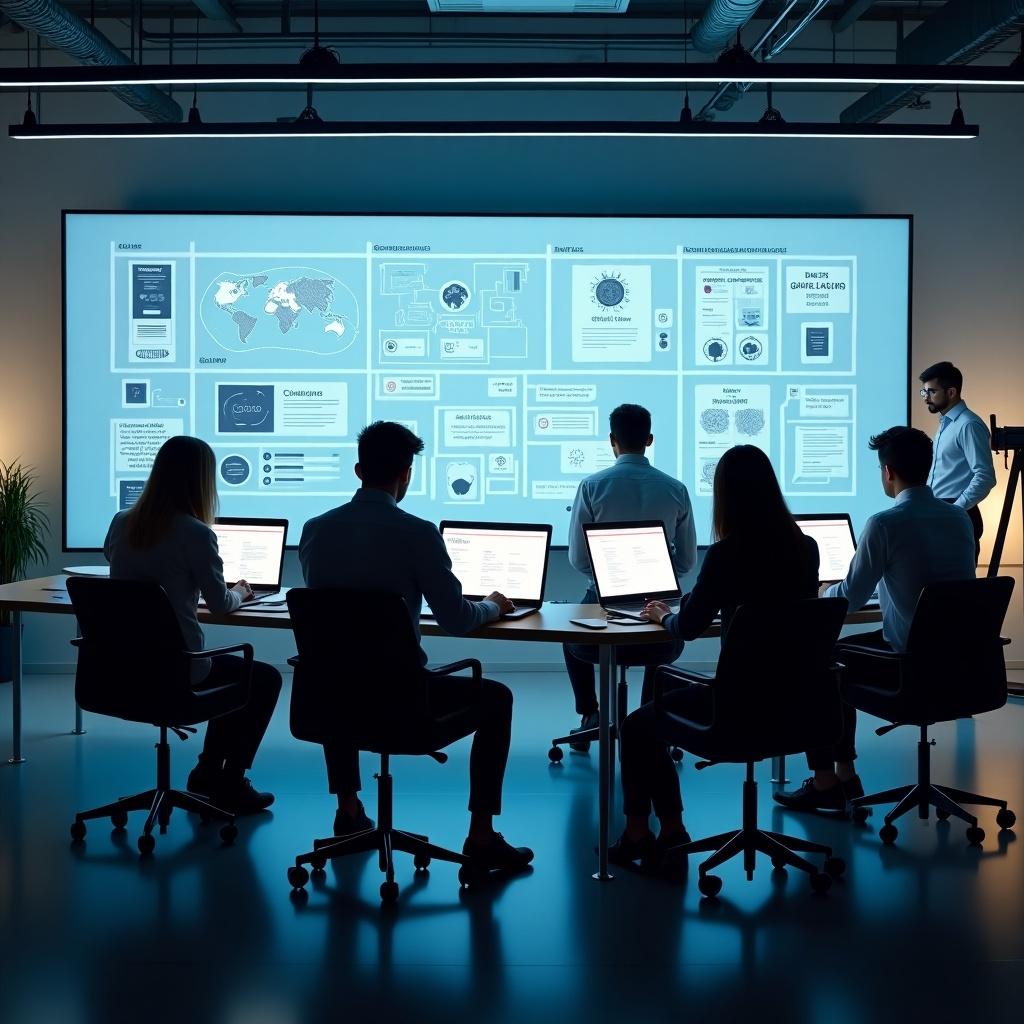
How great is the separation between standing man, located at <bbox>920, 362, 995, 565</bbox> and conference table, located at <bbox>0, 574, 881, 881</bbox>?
2053 millimetres

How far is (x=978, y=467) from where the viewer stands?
5871 mm

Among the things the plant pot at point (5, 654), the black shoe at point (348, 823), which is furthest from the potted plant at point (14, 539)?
the black shoe at point (348, 823)

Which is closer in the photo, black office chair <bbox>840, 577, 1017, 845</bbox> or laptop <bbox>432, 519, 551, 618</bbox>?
black office chair <bbox>840, 577, 1017, 845</bbox>

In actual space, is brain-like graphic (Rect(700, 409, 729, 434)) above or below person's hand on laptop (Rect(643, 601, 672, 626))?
above

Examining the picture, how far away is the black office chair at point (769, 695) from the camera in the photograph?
10.3 ft

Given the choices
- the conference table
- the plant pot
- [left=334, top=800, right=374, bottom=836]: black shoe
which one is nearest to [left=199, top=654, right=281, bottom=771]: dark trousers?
the conference table

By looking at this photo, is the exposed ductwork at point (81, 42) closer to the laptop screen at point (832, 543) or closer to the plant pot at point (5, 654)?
the plant pot at point (5, 654)

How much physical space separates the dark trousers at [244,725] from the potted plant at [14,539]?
2.54 metres

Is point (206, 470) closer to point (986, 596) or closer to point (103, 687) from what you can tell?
point (103, 687)

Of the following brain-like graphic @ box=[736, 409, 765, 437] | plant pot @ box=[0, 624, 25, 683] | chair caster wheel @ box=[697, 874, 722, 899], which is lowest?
chair caster wheel @ box=[697, 874, 722, 899]

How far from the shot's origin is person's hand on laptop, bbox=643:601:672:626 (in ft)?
12.3

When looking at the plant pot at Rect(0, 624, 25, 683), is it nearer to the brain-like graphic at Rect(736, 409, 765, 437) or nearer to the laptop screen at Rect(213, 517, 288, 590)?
the laptop screen at Rect(213, 517, 288, 590)

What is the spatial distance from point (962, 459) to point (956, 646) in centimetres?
261

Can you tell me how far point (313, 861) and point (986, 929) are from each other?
192 cm
